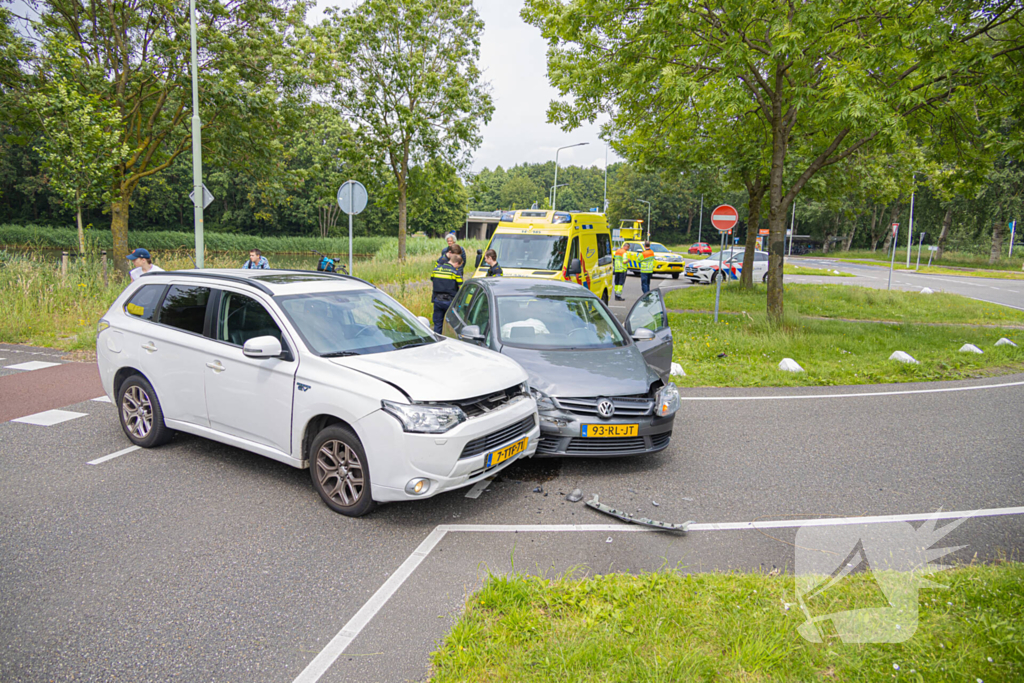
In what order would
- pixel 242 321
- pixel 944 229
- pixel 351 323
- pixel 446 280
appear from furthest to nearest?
pixel 944 229, pixel 446 280, pixel 351 323, pixel 242 321

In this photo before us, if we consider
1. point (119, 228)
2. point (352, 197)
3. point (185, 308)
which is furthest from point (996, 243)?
point (185, 308)

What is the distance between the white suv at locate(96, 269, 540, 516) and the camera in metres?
4.14

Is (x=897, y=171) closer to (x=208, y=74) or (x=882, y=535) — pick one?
(x=882, y=535)

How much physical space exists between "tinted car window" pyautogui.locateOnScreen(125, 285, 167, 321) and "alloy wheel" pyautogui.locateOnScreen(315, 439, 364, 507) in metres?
2.42

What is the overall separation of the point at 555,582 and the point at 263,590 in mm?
1650

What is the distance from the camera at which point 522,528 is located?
4.34m

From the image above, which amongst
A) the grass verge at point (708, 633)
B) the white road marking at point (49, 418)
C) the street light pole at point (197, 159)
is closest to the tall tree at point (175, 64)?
the street light pole at point (197, 159)

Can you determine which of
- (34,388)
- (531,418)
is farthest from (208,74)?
(531,418)

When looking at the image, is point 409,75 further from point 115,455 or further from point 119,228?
point 115,455

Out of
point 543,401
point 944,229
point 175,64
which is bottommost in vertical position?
point 543,401

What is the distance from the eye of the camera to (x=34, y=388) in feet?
25.9

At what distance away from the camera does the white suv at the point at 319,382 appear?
414cm

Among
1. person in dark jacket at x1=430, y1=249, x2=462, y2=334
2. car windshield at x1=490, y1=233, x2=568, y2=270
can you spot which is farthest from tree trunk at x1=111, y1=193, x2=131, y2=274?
person in dark jacket at x1=430, y1=249, x2=462, y2=334

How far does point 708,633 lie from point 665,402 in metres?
2.62
